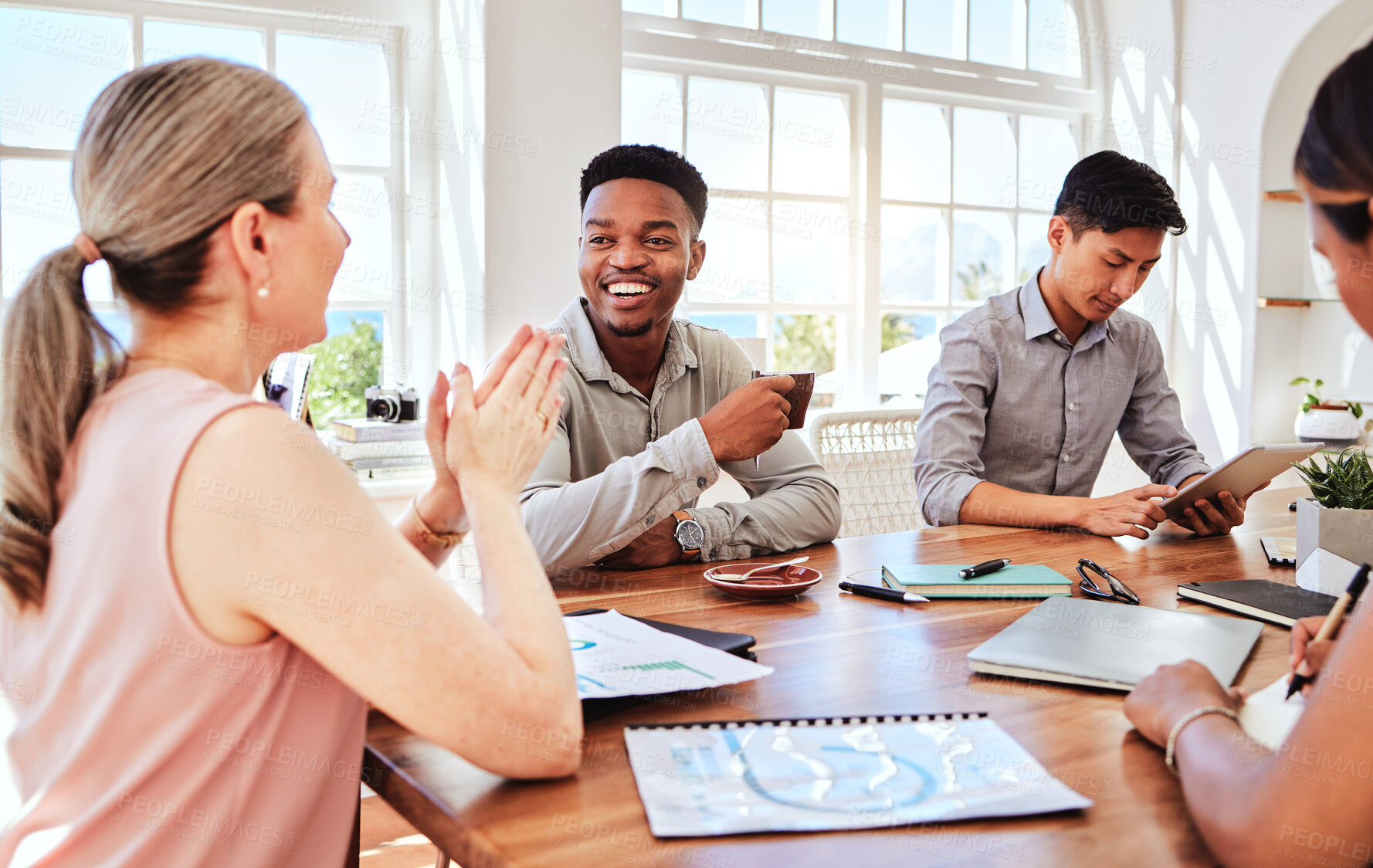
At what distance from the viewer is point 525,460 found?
40.0 inches

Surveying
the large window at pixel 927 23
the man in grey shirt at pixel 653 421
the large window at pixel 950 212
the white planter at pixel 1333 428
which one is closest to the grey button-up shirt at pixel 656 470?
the man in grey shirt at pixel 653 421

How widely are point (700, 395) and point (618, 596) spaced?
803 mm

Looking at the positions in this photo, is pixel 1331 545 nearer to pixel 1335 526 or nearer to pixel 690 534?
pixel 1335 526

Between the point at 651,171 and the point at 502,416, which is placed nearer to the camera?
the point at 502,416

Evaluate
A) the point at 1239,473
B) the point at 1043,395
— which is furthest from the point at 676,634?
the point at 1043,395

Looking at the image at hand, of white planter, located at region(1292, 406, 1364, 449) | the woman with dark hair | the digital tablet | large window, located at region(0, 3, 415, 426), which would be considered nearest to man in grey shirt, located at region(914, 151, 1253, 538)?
the digital tablet

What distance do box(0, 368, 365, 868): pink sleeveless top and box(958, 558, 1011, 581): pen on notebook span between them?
0.99 meters

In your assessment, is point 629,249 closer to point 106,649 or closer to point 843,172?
point 106,649

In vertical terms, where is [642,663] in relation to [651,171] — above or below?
below

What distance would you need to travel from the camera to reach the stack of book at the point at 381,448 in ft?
9.97

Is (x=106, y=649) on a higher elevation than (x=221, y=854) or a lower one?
higher

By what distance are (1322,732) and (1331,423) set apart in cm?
388

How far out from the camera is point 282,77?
2420 mm

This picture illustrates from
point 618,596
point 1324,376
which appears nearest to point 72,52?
point 618,596
